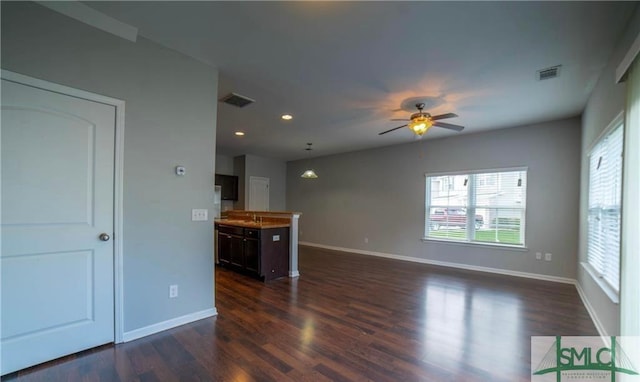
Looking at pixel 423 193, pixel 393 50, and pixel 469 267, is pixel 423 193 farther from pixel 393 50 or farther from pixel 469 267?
pixel 393 50

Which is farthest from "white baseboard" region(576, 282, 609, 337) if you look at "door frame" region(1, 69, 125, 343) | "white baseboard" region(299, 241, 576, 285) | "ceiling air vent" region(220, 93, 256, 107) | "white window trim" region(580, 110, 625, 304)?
"ceiling air vent" region(220, 93, 256, 107)

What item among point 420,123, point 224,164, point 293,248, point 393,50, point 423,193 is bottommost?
point 293,248

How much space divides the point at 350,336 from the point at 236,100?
3.21 m

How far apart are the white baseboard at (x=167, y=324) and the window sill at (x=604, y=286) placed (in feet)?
12.2

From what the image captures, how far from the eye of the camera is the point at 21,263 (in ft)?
6.69

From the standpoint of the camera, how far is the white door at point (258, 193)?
8.27 meters

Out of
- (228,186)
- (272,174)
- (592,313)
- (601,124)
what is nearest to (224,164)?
(228,186)

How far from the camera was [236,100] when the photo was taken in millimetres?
3887

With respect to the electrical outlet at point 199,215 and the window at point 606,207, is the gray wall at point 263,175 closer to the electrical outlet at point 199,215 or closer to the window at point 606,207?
the electrical outlet at point 199,215

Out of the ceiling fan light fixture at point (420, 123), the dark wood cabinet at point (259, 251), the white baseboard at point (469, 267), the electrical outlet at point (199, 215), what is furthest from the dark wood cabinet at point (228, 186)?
the ceiling fan light fixture at point (420, 123)

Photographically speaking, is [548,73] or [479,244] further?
[479,244]

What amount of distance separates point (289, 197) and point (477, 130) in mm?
5742

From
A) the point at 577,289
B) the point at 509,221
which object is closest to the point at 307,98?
the point at 509,221

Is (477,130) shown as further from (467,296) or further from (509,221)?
(467,296)
